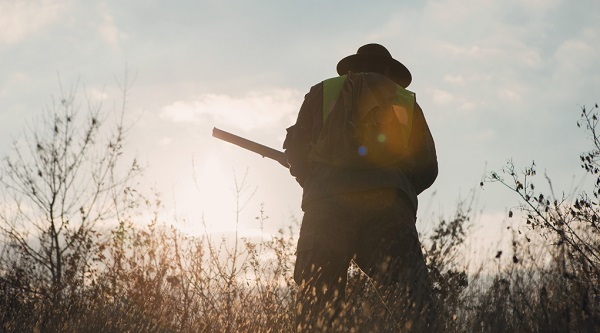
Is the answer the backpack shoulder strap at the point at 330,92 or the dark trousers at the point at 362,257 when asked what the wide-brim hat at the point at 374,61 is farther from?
the dark trousers at the point at 362,257

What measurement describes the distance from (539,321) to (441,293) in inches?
106

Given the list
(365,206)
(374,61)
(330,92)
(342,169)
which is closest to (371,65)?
(374,61)

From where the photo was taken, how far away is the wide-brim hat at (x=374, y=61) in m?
3.61

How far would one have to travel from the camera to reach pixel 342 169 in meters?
3.09

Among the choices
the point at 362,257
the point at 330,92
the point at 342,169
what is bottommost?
the point at 362,257

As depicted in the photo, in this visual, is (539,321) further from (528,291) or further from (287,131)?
(287,131)

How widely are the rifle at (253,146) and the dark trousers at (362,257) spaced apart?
57.5 inches

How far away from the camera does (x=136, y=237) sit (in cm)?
712

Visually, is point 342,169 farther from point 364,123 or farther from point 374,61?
point 374,61

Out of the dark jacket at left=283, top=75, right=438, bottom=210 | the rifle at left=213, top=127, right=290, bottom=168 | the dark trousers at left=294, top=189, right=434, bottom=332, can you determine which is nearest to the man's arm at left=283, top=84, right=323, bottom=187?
the dark jacket at left=283, top=75, right=438, bottom=210

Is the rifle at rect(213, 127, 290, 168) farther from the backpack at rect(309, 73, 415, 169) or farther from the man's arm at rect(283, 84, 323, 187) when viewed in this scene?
the backpack at rect(309, 73, 415, 169)

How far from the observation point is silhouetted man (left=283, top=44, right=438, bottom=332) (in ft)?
9.73

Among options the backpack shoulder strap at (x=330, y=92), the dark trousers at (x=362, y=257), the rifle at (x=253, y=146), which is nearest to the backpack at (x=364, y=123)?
the backpack shoulder strap at (x=330, y=92)

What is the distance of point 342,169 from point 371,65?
874 millimetres
